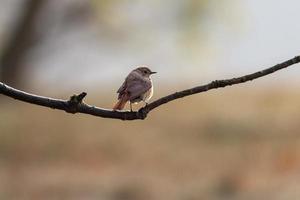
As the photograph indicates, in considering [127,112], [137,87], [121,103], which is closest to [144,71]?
[137,87]

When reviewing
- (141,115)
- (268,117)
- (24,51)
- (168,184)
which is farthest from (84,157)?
(141,115)

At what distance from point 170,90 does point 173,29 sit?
3.04 meters

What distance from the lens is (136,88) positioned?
2.37 metres

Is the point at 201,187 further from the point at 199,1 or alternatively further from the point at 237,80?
the point at 199,1

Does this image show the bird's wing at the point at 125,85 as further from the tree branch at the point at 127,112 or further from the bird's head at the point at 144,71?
the tree branch at the point at 127,112

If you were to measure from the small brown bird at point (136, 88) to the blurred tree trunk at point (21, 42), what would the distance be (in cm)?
1615

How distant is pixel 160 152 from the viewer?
12.0m

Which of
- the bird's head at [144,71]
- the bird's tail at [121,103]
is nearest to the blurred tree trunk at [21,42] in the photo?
the bird's head at [144,71]

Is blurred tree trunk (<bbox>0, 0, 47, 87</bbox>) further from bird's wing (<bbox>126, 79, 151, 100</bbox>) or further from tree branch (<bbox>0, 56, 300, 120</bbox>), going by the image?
tree branch (<bbox>0, 56, 300, 120</bbox>)

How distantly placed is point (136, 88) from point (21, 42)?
16410 millimetres

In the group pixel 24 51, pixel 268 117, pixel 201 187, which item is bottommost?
pixel 201 187

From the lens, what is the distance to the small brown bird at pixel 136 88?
2.34 m

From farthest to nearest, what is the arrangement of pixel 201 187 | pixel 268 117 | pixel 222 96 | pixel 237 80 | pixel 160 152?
pixel 222 96 → pixel 268 117 → pixel 160 152 → pixel 201 187 → pixel 237 80

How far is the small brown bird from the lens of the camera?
2.34 metres
